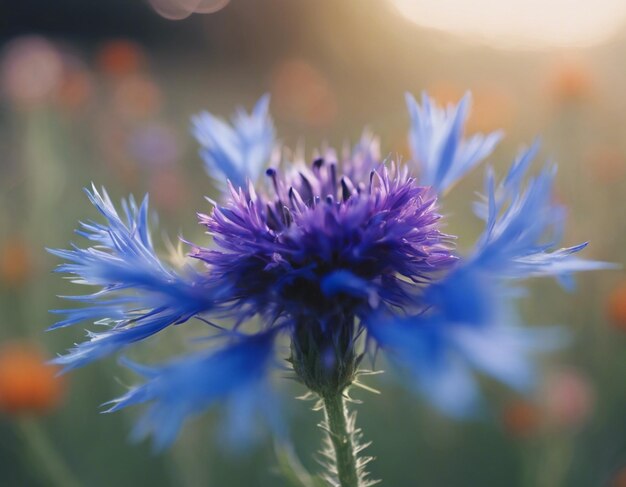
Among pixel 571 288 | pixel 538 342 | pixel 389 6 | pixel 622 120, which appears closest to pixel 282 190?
pixel 571 288

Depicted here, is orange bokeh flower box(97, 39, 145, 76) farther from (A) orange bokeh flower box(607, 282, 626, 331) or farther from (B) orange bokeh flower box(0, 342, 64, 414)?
(A) orange bokeh flower box(607, 282, 626, 331)

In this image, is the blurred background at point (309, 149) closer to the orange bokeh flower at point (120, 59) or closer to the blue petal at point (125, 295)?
the orange bokeh flower at point (120, 59)

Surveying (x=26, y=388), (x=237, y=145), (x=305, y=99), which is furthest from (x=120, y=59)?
(x=237, y=145)

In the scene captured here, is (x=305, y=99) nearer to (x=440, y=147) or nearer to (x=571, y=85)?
(x=571, y=85)

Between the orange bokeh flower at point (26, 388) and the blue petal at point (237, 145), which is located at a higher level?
the blue petal at point (237, 145)

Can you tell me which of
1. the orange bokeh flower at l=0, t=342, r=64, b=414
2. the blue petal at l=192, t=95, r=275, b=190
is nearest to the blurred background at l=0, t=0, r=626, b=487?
the orange bokeh flower at l=0, t=342, r=64, b=414

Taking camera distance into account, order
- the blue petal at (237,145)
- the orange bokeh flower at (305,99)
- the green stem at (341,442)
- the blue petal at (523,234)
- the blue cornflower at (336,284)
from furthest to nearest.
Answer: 1. the orange bokeh flower at (305,99)
2. the blue petal at (237,145)
3. the green stem at (341,442)
4. the blue petal at (523,234)
5. the blue cornflower at (336,284)

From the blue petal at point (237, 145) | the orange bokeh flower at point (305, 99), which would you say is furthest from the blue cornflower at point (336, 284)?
the orange bokeh flower at point (305, 99)

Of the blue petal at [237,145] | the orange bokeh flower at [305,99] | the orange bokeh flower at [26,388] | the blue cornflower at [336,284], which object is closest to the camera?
the blue cornflower at [336,284]
